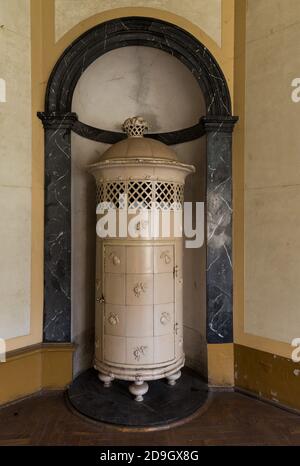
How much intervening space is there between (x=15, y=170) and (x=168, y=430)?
2.44 metres

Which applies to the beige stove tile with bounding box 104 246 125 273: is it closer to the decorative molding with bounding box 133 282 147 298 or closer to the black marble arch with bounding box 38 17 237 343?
the decorative molding with bounding box 133 282 147 298

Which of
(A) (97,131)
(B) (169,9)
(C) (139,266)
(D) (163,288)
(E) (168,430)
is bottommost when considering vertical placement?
(E) (168,430)

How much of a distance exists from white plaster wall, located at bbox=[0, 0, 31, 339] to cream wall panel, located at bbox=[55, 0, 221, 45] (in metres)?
0.37

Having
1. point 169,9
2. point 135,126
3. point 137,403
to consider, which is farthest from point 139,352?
point 169,9

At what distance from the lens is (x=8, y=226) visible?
2.76 meters

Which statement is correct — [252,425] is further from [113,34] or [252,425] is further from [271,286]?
[113,34]

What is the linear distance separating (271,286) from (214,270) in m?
0.51

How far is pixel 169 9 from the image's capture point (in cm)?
298

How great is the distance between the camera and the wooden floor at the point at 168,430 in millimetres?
2256

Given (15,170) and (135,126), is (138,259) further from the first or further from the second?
(15,170)

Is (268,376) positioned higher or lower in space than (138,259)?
lower

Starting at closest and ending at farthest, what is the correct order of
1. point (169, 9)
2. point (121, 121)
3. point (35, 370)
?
point (35, 370) < point (169, 9) < point (121, 121)

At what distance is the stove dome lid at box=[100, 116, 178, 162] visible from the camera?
104 inches
